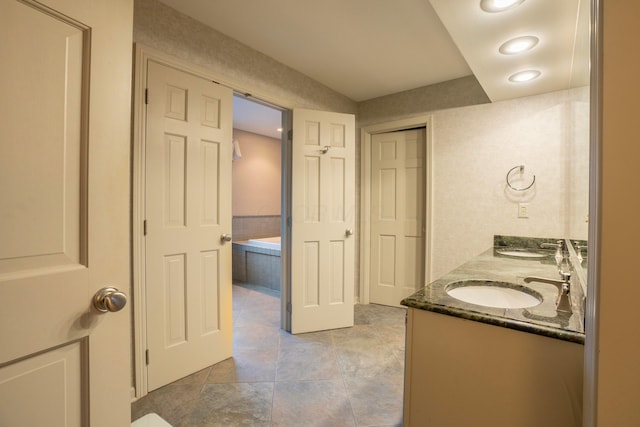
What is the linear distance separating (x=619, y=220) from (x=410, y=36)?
2.22m

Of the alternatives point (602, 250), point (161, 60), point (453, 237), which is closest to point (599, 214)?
point (602, 250)

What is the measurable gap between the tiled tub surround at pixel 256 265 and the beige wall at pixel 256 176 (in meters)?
0.81

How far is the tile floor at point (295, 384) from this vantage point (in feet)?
→ 5.22

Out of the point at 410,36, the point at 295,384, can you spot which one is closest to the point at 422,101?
the point at 410,36

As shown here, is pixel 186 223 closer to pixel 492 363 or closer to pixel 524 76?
pixel 492 363

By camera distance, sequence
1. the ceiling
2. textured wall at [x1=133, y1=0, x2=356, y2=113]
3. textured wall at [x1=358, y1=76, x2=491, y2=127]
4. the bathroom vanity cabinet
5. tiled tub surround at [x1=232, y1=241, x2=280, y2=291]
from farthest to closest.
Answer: tiled tub surround at [x1=232, y1=241, x2=280, y2=291]
textured wall at [x1=358, y1=76, x2=491, y2=127]
textured wall at [x1=133, y1=0, x2=356, y2=113]
the ceiling
the bathroom vanity cabinet

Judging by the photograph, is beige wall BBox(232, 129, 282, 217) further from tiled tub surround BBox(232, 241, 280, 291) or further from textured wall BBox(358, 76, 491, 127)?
textured wall BBox(358, 76, 491, 127)

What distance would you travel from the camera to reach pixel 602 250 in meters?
0.47

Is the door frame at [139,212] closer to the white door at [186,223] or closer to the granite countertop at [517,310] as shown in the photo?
the white door at [186,223]

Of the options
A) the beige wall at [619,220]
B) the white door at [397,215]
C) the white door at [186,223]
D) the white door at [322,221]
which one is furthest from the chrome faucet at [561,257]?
the white door at [186,223]

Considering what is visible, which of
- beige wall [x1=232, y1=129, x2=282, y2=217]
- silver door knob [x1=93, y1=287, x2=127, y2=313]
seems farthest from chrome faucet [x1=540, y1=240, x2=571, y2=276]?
A: beige wall [x1=232, y1=129, x2=282, y2=217]

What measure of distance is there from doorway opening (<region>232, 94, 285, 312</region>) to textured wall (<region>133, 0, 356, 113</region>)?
4.28 feet

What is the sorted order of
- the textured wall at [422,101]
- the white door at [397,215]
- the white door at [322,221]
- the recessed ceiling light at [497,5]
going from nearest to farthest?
the recessed ceiling light at [497,5]
the white door at [322,221]
the textured wall at [422,101]
the white door at [397,215]

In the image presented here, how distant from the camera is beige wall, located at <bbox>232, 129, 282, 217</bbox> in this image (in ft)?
16.6
